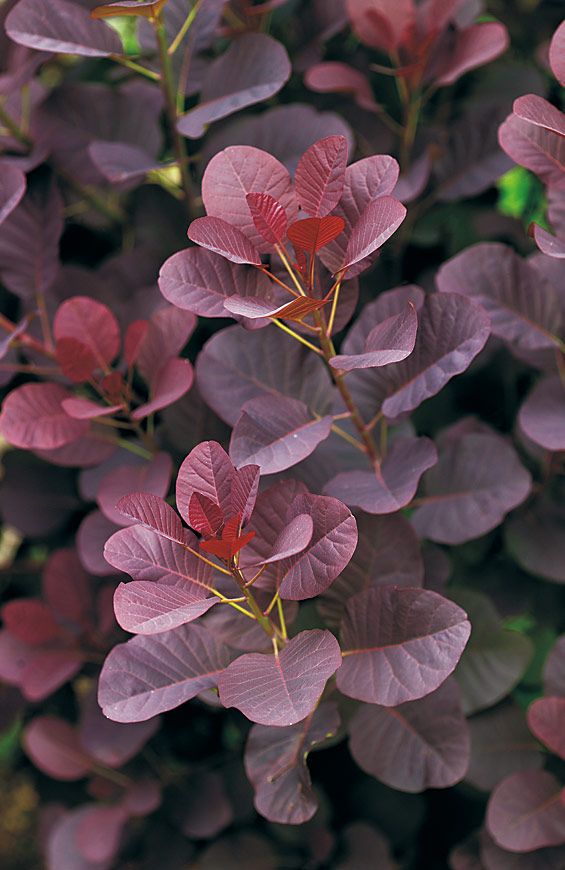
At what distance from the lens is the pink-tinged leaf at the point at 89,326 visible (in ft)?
2.97

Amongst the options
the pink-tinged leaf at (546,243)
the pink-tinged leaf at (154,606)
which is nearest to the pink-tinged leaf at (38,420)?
the pink-tinged leaf at (154,606)

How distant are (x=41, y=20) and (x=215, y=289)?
0.38 metres

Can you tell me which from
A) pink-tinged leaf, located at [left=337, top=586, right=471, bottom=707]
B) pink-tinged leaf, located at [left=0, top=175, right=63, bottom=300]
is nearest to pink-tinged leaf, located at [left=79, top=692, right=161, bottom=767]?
pink-tinged leaf, located at [left=337, top=586, right=471, bottom=707]

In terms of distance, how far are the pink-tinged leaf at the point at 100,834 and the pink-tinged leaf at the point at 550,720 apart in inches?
21.8

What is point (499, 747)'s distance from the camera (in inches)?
38.2

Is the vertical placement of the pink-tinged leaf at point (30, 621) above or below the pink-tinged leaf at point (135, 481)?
below

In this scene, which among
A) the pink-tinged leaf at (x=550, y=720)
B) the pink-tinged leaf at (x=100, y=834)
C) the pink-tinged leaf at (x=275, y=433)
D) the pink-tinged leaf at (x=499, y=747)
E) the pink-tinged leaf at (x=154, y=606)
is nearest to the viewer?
the pink-tinged leaf at (x=154, y=606)

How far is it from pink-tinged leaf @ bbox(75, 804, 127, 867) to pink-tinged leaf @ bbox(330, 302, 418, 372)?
28.0 inches

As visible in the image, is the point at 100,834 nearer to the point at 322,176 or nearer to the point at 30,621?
the point at 30,621

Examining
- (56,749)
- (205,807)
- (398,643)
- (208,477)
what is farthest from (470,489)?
(56,749)

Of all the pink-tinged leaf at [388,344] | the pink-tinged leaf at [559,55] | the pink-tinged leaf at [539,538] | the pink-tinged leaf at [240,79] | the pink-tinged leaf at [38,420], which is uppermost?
the pink-tinged leaf at [559,55]

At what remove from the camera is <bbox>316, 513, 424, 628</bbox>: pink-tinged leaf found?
83cm

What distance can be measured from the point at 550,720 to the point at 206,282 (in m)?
0.53

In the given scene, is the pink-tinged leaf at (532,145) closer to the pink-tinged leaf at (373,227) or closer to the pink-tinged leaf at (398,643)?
the pink-tinged leaf at (373,227)
